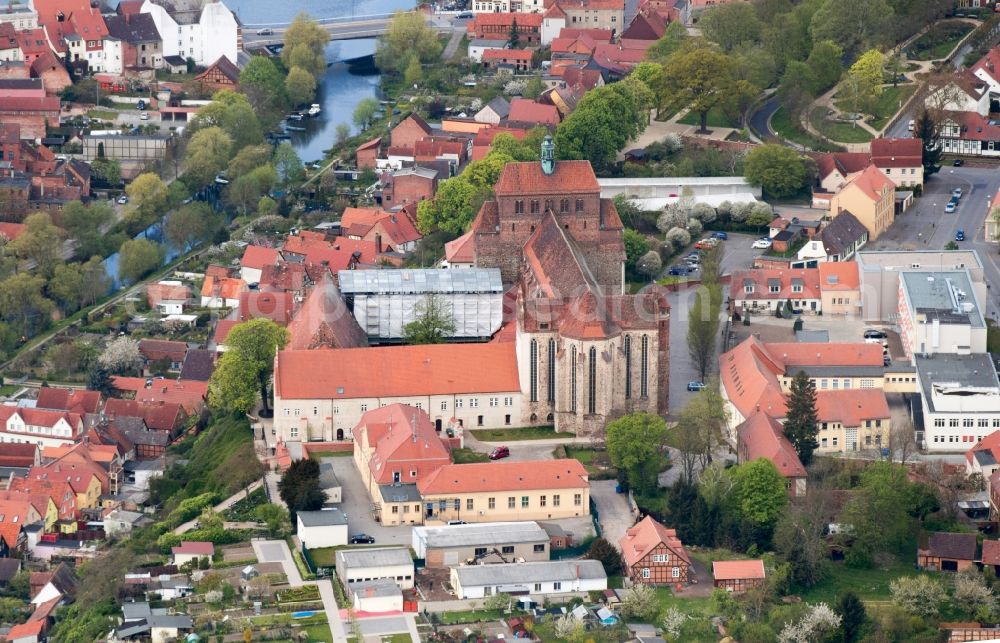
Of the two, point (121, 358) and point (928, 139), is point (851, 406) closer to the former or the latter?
point (928, 139)

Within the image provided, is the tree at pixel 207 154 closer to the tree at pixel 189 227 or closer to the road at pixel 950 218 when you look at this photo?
the tree at pixel 189 227

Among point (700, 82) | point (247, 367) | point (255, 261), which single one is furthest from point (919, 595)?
point (700, 82)

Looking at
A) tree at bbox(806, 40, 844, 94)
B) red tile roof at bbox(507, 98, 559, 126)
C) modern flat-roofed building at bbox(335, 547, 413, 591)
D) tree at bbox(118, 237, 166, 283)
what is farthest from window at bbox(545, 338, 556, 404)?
tree at bbox(806, 40, 844, 94)

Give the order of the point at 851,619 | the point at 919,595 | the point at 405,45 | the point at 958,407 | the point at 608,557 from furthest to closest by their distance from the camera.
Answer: the point at 405,45 < the point at 958,407 < the point at 608,557 < the point at 919,595 < the point at 851,619

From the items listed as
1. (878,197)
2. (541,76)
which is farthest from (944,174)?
(541,76)

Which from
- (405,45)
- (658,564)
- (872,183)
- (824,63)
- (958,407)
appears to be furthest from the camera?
(405,45)

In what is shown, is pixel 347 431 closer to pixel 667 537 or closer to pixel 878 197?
pixel 667 537

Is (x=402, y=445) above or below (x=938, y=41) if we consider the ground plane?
above
